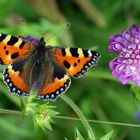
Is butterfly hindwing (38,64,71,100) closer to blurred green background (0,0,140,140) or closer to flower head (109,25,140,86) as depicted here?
flower head (109,25,140,86)

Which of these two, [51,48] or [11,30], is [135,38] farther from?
[11,30]

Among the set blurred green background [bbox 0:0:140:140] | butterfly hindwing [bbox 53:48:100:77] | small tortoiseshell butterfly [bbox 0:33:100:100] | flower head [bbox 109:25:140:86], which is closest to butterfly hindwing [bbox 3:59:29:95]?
small tortoiseshell butterfly [bbox 0:33:100:100]

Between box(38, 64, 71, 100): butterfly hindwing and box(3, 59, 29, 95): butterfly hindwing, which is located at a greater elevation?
box(3, 59, 29, 95): butterfly hindwing

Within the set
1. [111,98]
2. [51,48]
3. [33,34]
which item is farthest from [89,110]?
[51,48]

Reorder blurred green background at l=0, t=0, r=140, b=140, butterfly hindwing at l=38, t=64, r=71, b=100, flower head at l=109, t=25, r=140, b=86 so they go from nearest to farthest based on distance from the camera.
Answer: butterfly hindwing at l=38, t=64, r=71, b=100 → flower head at l=109, t=25, r=140, b=86 → blurred green background at l=0, t=0, r=140, b=140

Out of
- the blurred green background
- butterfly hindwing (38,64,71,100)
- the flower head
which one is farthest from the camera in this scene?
the blurred green background

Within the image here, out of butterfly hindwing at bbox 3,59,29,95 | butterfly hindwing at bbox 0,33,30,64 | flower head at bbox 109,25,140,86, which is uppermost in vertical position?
butterfly hindwing at bbox 0,33,30,64

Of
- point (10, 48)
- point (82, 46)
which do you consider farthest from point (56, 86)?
point (82, 46)
